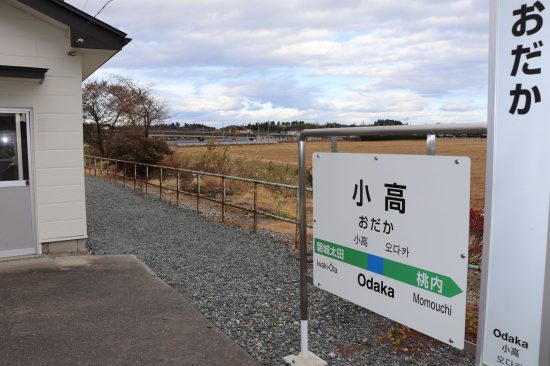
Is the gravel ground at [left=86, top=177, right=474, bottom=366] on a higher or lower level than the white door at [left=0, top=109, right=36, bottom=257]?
lower

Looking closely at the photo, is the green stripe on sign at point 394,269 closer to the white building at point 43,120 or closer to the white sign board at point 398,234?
the white sign board at point 398,234

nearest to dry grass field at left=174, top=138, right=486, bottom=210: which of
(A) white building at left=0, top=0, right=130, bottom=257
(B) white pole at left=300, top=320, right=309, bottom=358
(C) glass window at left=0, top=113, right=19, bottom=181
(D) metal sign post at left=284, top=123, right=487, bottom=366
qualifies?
(D) metal sign post at left=284, top=123, right=487, bottom=366

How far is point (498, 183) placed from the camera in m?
1.88

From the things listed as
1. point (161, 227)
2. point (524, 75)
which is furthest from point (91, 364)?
point (161, 227)

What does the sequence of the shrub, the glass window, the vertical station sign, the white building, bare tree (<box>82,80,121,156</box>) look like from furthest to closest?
bare tree (<box>82,80,121,156</box>) < the shrub < the glass window < the white building < the vertical station sign

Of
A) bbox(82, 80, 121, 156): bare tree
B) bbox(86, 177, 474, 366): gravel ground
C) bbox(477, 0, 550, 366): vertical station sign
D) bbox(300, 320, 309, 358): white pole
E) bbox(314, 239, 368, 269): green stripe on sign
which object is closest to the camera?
bbox(477, 0, 550, 366): vertical station sign

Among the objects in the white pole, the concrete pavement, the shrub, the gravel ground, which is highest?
the shrub

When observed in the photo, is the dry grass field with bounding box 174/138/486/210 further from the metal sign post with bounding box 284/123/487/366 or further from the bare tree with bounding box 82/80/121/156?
the bare tree with bounding box 82/80/121/156

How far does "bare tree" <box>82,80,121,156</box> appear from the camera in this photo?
1025 inches

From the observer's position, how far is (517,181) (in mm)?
1820

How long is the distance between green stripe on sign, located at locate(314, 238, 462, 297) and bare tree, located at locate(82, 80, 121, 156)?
2472cm

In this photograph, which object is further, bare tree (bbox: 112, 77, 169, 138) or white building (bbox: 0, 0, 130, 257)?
bare tree (bbox: 112, 77, 169, 138)

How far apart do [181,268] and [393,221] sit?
4.02 m

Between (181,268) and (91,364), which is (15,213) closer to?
(181,268)
